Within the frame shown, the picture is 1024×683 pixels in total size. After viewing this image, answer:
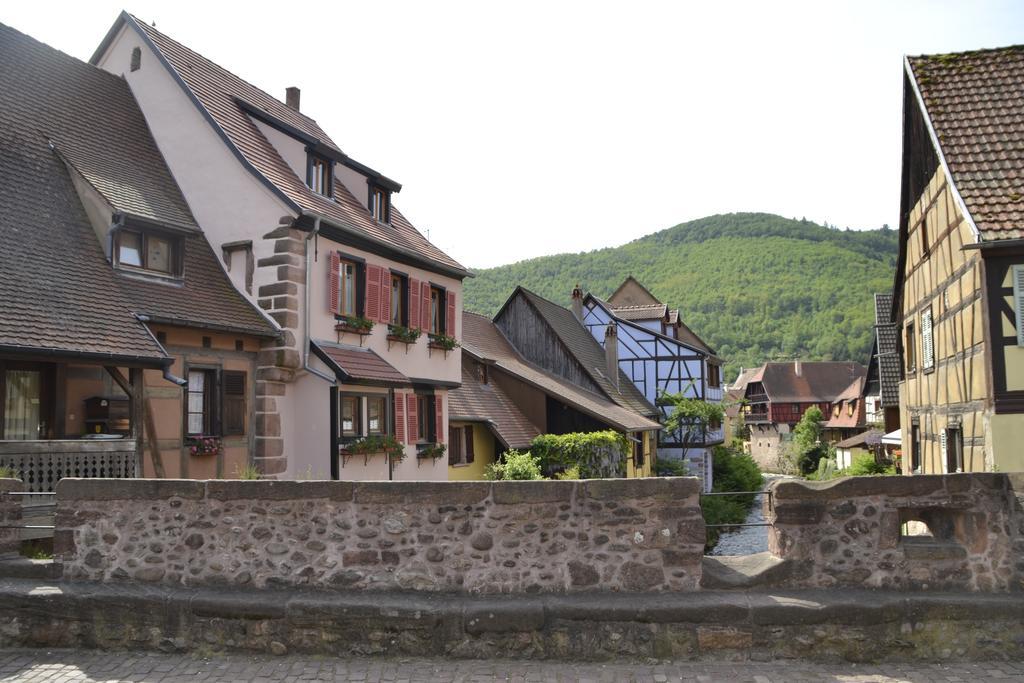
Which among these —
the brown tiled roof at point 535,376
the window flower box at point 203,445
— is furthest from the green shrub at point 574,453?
the window flower box at point 203,445

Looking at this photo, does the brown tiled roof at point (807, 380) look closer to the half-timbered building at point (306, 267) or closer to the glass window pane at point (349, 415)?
the half-timbered building at point (306, 267)

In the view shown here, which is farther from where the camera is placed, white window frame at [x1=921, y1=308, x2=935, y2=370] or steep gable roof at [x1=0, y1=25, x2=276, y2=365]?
white window frame at [x1=921, y1=308, x2=935, y2=370]

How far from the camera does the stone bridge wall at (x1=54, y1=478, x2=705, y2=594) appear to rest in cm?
816

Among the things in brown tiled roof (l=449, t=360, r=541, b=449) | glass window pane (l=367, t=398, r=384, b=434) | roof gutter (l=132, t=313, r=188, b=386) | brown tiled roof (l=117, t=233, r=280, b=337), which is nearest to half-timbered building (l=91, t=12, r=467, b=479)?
glass window pane (l=367, t=398, r=384, b=434)

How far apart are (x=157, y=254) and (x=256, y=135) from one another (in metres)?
4.11

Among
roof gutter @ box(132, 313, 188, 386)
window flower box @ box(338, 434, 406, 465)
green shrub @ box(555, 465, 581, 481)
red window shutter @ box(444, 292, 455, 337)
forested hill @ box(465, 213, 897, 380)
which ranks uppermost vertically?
forested hill @ box(465, 213, 897, 380)

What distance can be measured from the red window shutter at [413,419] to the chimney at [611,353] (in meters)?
20.1

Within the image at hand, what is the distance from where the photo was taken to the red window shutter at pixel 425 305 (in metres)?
20.5

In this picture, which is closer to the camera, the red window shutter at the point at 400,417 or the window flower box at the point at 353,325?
the window flower box at the point at 353,325

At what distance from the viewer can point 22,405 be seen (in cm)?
1235

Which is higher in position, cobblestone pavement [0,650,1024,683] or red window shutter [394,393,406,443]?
red window shutter [394,393,406,443]

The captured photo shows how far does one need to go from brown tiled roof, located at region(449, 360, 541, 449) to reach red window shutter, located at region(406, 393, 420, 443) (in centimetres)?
344

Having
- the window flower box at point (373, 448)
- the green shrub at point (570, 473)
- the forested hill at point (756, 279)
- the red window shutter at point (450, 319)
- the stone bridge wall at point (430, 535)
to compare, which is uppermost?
the forested hill at point (756, 279)

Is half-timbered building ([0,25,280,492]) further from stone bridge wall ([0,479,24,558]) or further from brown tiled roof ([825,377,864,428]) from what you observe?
brown tiled roof ([825,377,864,428])
